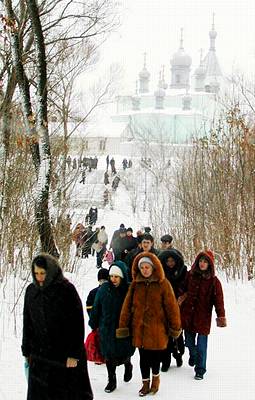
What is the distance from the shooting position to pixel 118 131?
77.9 m

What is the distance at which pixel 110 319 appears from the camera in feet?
19.9

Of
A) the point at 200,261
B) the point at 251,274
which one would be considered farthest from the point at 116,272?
the point at 251,274

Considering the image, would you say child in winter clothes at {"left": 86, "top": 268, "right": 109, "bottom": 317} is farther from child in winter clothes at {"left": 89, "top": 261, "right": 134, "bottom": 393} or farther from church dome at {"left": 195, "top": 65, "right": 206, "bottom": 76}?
church dome at {"left": 195, "top": 65, "right": 206, "bottom": 76}

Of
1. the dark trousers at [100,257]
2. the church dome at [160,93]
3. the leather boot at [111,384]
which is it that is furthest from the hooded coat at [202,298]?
the church dome at [160,93]

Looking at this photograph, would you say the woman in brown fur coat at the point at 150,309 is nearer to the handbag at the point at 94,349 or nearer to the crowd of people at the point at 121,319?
the crowd of people at the point at 121,319

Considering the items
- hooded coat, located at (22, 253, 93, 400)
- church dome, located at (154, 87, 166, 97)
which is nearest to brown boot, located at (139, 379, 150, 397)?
hooded coat, located at (22, 253, 93, 400)

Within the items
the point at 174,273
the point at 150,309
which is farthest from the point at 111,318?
the point at 174,273

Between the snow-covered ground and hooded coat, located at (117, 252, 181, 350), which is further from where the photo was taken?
the snow-covered ground

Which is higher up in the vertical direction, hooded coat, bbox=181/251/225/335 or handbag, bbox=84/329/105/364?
hooded coat, bbox=181/251/225/335

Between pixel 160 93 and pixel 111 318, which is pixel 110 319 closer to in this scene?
pixel 111 318

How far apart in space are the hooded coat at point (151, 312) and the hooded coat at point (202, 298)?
33.5 inches

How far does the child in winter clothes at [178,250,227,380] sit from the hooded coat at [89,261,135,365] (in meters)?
0.90

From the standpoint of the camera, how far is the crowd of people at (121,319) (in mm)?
4512

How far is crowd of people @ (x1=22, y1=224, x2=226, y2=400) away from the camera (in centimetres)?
451
